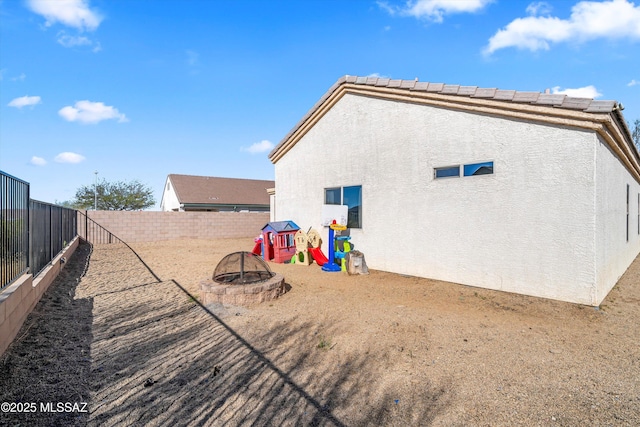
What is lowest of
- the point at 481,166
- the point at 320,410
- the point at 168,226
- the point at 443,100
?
the point at 320,410

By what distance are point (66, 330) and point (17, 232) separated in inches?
74.3

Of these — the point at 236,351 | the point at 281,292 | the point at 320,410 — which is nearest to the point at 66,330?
the point at 236,351

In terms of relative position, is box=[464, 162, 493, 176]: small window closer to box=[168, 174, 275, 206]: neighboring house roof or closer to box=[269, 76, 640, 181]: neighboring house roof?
box=[269, 76, 640, 181]: neighboring house roof

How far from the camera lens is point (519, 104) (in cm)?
673

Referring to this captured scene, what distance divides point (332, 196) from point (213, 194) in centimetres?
2271

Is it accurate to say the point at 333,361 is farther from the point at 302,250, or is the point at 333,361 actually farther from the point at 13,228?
the point at 302,250

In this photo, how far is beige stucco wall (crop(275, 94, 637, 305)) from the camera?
621 centimetres

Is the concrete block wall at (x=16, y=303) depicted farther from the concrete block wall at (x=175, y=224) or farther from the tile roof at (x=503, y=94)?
the concrete block wall at (x=175, y=224)

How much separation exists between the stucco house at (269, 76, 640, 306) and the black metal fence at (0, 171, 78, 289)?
8.08 m

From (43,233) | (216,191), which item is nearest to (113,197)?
(216,191)

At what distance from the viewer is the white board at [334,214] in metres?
10.7

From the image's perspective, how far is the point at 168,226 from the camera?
20.2 meters

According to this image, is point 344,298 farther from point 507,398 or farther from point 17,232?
point 17,232

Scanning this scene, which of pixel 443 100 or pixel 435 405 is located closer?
pixel 435 405
